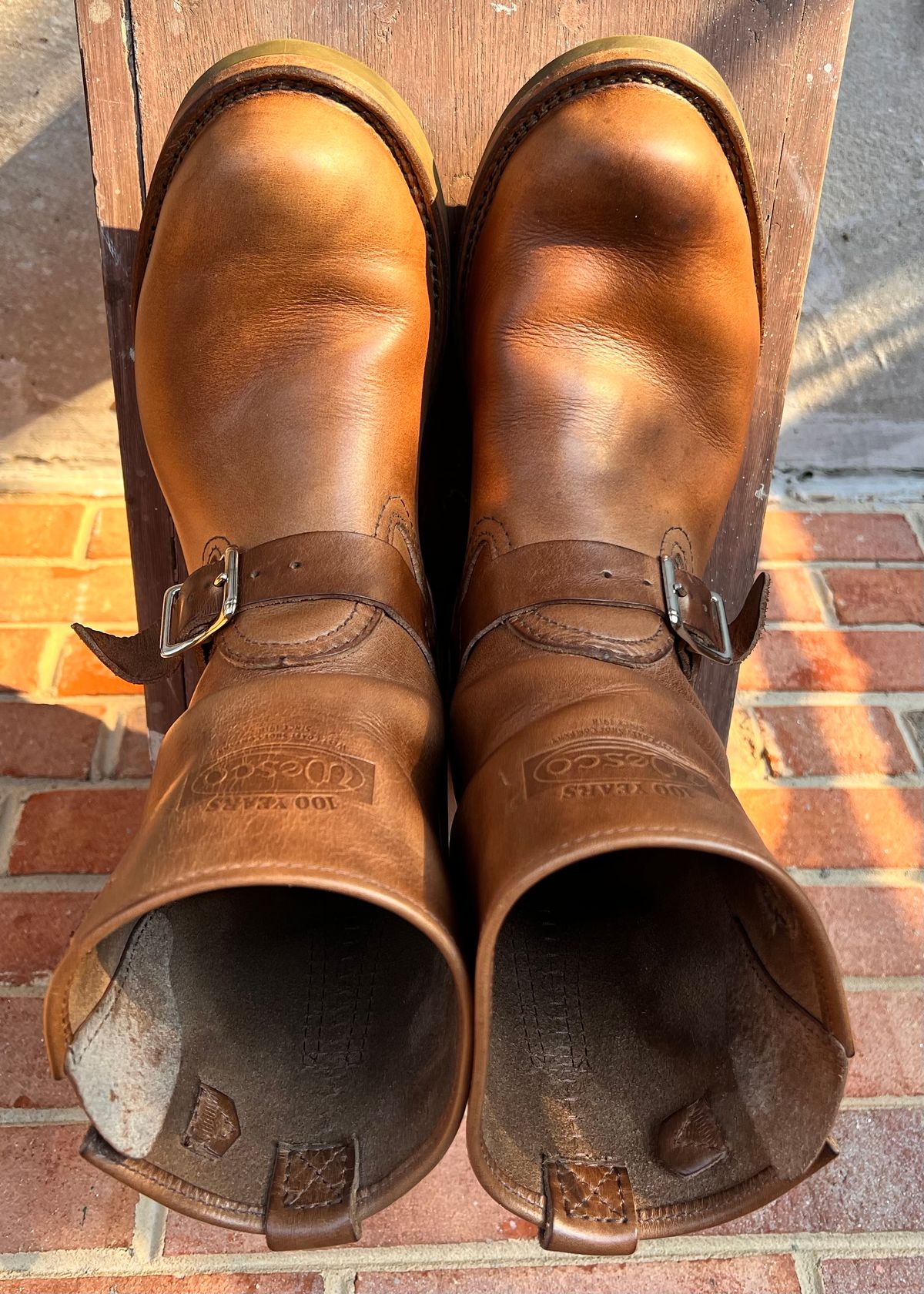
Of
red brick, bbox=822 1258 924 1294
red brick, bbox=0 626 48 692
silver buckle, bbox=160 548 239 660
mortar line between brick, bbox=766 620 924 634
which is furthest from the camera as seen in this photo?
mortar line between brick, bbox=766 620 924 634

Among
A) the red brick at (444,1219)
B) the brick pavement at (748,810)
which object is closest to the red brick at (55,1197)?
the brick pavement at (748,810)

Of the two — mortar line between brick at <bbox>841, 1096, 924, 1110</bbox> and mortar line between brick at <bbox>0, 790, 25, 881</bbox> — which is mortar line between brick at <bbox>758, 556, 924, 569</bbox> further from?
mortar line between brick at <bbox>0, 790, 25, 881</bbox>

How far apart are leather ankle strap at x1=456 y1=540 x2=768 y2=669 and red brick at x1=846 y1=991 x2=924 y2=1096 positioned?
1.58 feet

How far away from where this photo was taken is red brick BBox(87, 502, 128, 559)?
1.55m

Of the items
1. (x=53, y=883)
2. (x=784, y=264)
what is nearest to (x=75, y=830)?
(x=53, y=883)

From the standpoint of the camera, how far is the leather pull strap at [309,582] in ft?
2.70

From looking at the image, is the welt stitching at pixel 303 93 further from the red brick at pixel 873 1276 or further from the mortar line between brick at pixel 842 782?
the red brick at pixel 873 1276

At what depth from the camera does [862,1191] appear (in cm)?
97

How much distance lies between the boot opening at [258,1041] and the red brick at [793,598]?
928mm

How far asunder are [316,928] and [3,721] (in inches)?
28.7

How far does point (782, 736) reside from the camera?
1349mm


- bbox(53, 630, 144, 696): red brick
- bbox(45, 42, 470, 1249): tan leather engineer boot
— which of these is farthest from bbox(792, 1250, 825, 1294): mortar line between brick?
bbox(53, 630, 144, 696): red brick

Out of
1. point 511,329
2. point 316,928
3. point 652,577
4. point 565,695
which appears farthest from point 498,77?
point 316,928

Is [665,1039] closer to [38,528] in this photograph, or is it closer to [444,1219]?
[444,1219]
